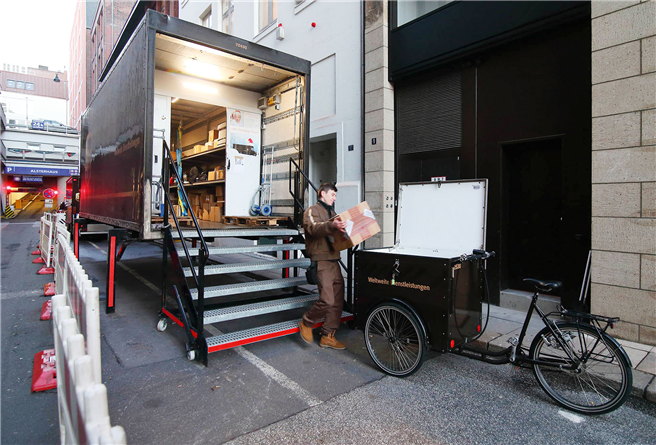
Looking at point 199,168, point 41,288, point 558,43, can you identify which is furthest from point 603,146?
point 41,288

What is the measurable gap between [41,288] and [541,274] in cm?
895

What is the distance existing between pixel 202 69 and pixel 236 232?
10.0ft

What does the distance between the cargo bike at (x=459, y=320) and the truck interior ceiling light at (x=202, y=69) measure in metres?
4.33

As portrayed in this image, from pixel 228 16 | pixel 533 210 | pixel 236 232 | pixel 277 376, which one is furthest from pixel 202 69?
pixel 228 16

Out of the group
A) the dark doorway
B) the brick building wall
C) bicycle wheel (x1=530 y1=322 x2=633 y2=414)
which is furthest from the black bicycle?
the brick building wall

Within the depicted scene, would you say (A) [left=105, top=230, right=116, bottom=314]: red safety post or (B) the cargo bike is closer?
(B) the cargo bike

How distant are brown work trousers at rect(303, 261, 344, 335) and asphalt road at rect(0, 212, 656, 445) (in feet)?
1.11

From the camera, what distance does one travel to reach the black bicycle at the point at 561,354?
3061 mm

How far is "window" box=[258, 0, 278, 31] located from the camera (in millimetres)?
11102

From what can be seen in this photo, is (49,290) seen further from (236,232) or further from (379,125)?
(379,125)

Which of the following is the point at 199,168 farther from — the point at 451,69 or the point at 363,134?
the point at 451,69

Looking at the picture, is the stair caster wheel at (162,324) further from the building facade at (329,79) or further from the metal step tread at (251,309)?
the building facade at (329,79)

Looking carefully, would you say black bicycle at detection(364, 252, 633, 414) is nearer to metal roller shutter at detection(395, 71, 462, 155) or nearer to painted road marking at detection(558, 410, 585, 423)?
painted road marking at detection(558, 410, 585, 423)

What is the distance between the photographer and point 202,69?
259 inches
